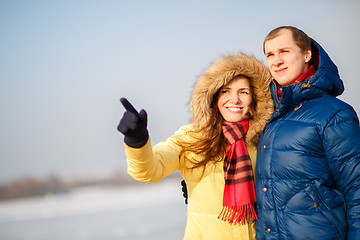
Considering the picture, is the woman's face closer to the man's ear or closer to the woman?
the woman

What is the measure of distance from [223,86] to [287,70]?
0.47m

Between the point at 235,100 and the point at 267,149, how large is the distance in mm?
465

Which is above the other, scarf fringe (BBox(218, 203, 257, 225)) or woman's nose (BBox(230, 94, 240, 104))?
woman's nose (BBox(230, 94, 240, 104))

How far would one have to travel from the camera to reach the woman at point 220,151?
77.5 inches

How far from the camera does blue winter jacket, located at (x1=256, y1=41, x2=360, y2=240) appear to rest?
1.61 m

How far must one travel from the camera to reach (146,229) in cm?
589

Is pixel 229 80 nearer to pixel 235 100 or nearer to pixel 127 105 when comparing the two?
pixel 235 100

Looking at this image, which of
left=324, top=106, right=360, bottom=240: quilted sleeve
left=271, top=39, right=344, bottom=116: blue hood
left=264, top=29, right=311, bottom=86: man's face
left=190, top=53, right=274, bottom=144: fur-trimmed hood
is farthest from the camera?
left=190, top=53, right=274, bottom=144: fur-trimmed hood

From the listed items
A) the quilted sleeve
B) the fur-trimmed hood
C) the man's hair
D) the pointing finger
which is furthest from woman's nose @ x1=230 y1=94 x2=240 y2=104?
the pointing finger

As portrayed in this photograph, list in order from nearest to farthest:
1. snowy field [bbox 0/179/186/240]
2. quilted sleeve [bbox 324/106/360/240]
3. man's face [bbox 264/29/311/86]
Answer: quilted sleeve [bbox 324/106/360/240] → man's face [bbox 264/29/311/86] → snowy field [bbox 0/179/186/240]

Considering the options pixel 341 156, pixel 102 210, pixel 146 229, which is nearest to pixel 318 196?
pixel 341 156

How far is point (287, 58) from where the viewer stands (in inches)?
76.5

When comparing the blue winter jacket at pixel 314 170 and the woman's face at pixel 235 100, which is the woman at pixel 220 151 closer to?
the woman's face at pixel 235 100

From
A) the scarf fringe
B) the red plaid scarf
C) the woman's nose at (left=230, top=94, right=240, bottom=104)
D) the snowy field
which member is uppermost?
the woman's nose at (left=230, top=94, right=240, bottom=104)
